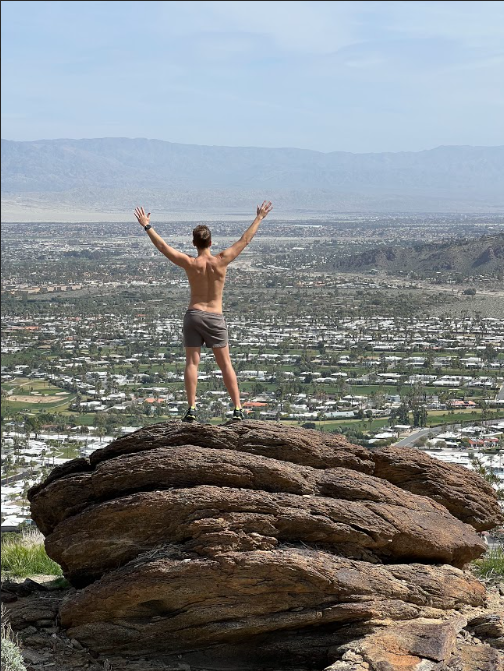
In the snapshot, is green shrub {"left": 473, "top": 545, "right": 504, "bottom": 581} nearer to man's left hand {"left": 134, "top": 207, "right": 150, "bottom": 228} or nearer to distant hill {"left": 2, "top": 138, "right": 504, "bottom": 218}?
man's left hand {"left": 134, "top": 207, "right": 150, "bottom": 228}

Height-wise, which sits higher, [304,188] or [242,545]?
[304,188]

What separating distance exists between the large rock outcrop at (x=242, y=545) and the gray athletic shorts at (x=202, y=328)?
105 centimetres

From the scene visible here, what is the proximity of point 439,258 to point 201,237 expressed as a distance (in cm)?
2587

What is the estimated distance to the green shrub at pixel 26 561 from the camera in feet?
44.1

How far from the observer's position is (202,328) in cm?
1068

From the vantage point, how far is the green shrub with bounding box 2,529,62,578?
44.1 feet

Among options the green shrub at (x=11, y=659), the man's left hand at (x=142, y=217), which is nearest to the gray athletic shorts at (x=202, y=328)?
the man's left hand at (x=142, y=217)

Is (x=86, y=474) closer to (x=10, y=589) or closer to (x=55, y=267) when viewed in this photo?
(x=10, y=589)

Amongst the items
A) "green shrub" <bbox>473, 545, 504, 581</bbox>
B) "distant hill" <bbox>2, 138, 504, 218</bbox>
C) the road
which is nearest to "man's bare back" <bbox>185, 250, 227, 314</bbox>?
"green shrub" <bbox>473, 545, 504, 581</bbox>

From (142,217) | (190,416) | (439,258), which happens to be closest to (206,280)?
(142,217)

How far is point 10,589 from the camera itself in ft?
37.6

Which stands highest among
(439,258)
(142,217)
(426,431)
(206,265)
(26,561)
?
(142,217)

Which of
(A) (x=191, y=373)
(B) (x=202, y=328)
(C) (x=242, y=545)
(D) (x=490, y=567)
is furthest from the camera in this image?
(D) (x=490, y=567)

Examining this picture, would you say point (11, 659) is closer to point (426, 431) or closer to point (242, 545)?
point (242, 545)
